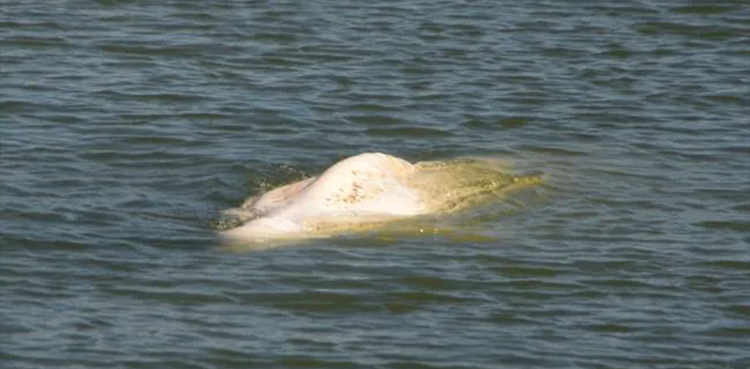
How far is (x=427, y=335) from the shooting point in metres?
11.2

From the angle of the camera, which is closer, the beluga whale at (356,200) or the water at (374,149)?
the water at (374,149)

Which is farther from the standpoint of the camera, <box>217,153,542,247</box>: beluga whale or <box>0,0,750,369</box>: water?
<box>217,153,542,247</box>: beluga whale

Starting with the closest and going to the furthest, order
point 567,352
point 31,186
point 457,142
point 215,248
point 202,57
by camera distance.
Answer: point 567,352 < point 215,248 < point 31,186 < point 457,142 < point 202,57

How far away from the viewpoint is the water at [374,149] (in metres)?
11.2

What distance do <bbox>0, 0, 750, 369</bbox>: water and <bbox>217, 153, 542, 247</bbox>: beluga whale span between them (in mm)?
207

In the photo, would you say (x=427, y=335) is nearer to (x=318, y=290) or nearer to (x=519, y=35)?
(x=318, y=290)

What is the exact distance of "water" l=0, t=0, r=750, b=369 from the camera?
1117 cm

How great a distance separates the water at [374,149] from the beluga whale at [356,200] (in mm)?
207

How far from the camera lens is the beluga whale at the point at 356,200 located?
513 inches

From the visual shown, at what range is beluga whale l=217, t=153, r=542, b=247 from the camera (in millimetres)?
13031

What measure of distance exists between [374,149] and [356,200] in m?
2.10

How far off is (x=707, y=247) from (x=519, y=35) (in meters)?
6.24

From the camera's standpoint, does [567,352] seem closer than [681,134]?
Yes

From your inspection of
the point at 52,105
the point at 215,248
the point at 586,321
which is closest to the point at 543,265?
the point at 586,321
